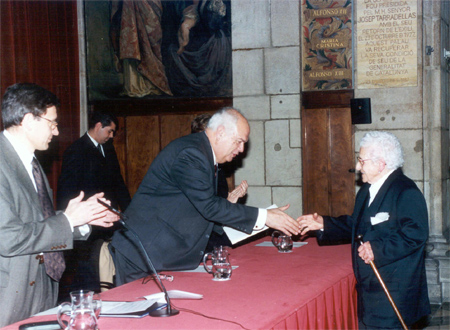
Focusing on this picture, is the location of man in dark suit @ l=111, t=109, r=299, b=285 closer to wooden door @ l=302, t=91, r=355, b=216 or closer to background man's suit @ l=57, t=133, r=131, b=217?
background man's suit @ l=57, t=133, r=131, b=217

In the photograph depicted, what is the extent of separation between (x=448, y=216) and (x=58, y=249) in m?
4.78

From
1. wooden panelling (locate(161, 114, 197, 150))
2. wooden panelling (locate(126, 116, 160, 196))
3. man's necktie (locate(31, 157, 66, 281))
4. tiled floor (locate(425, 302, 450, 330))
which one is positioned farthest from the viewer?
wooden panelling (locate(126, 116, 160, 196))

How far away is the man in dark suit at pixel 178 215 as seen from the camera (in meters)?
2.91

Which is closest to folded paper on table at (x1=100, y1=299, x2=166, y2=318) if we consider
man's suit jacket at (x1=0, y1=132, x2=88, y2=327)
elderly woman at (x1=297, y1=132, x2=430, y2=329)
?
man's suit jacket at (x1=0, y1=132, x2=88, y2=327)

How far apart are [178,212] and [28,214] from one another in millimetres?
885

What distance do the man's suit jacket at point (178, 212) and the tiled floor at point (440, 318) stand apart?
8.32 feet

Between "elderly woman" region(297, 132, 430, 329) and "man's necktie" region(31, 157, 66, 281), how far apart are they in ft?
5.36

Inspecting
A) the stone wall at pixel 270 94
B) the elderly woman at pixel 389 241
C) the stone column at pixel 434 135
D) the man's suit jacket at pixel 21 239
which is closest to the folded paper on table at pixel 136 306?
the man's suit jacket at pixel 21 239

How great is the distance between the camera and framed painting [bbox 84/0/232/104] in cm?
627

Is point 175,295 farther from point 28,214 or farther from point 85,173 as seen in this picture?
point 85,173

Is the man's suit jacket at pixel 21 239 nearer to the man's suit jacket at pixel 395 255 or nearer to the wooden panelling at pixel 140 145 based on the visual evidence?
the man's suit jacket at pixel 395 255

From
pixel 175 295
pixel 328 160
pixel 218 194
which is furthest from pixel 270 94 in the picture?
pixel 175 295

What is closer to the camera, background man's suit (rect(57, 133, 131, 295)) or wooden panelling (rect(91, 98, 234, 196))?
background man's suit (rect(57, 133, 131, 295))

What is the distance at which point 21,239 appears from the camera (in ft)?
7.27
